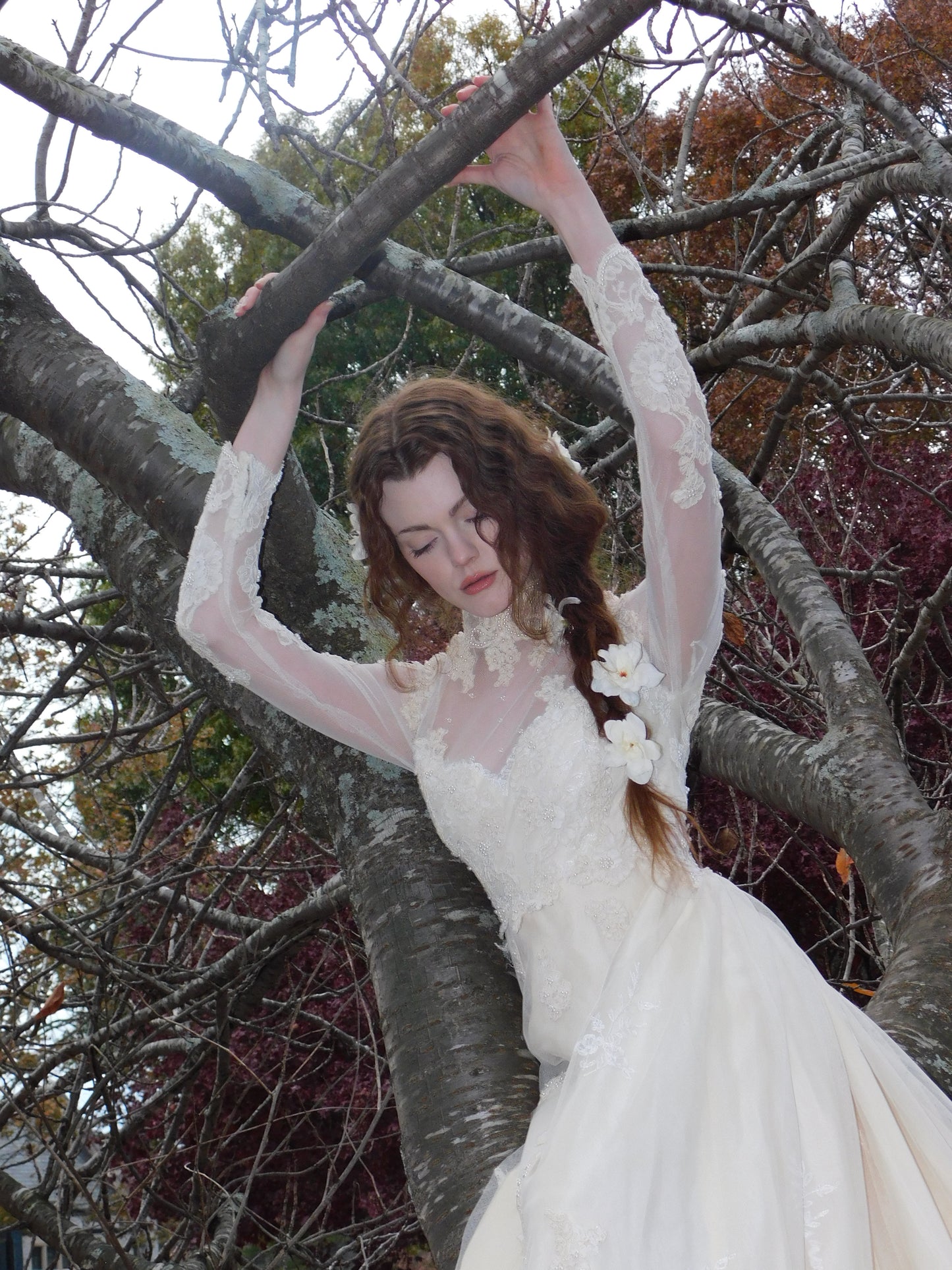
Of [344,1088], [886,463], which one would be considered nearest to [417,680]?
[344,1088]

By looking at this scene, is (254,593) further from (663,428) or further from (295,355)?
(663,428)

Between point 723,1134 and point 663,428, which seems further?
point 663,428

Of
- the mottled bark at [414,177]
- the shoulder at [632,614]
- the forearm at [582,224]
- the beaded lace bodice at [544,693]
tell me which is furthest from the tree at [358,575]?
the shoulder at [632,614]

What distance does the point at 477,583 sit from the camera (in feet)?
6.10

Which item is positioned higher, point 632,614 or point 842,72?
point 842,72

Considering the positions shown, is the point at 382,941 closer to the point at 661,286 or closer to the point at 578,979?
the point at 578,979

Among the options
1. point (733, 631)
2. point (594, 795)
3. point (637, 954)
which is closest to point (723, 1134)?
point (637, 954)

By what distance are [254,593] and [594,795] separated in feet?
2.17

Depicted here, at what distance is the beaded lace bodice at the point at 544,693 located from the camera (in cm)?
155

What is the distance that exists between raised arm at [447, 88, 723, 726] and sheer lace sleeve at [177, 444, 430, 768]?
0.57 m

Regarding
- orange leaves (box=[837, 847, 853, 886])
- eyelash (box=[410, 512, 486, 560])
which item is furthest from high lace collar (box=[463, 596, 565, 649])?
orange leaves (box=[837, 847, 853, 886])

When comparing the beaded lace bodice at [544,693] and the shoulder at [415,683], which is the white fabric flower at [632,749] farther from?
the shoulder at [415,683]

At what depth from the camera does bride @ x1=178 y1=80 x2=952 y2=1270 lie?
1.29 m

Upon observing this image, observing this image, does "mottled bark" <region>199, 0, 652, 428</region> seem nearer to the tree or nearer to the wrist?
the tree
